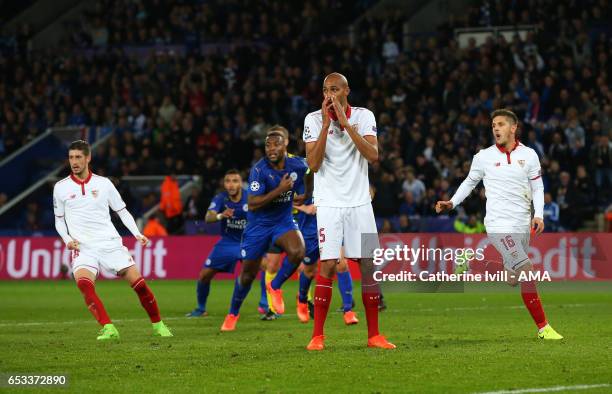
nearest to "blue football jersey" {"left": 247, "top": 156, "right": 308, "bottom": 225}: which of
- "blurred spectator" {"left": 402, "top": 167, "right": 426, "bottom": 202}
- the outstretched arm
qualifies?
the outstretched arm

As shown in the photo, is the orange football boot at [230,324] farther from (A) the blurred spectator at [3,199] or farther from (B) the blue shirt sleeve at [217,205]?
(A) the blurred spectator at [3,199]

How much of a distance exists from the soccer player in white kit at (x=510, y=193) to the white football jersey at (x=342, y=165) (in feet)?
4.41

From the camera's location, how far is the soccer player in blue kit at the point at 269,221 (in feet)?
45.2

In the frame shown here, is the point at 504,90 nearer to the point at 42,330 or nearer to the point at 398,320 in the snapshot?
the point at 398,320

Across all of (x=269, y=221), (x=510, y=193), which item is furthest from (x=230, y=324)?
(x=510, y=193)

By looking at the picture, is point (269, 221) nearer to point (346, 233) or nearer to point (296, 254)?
point (296, 254)

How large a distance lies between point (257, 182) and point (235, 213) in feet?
8.88

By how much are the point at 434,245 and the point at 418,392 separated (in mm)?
14708

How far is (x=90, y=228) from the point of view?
1265 cm

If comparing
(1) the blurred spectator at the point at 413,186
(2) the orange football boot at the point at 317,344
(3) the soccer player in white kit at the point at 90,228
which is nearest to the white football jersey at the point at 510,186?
(2) the orange football boot at the point at 317,344

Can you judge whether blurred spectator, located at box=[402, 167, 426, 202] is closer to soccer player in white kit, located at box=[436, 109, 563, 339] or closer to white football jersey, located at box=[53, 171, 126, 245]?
white football jersey, located at box=[53, 171, 126, 245]

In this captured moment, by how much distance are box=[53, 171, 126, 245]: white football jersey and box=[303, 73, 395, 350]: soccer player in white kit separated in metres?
3.02

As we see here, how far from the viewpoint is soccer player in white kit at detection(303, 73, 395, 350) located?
34.9 feet

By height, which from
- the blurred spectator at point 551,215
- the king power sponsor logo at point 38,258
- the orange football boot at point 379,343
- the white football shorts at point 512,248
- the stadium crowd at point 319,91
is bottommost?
the king power sponsor logo at point 38,258
